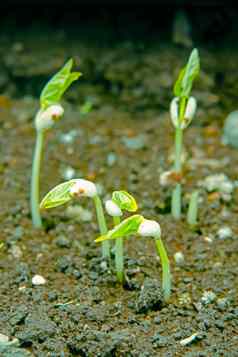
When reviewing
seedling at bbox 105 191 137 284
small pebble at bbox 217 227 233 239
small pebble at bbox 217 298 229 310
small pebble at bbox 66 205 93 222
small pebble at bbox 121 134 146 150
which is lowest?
small pebble at bbox 217 298 229 310

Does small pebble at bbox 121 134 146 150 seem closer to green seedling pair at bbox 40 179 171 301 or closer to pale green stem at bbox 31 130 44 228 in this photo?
pale green stem at bbox 31 130 44 228

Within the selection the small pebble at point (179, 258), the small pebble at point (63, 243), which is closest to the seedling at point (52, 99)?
the small pebble at point (63, 243)

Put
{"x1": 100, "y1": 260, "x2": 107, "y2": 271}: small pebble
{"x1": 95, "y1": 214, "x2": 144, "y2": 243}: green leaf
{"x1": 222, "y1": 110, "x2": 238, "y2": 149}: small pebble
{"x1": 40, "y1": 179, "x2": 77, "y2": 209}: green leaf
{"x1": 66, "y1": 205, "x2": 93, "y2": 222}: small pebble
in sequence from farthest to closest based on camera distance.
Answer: {"x1": 222, "y1": 110, "x2": 238, "y2": 149}: small pebble, {"x1": 66, "y1": 205, "x2": 93, "y2": 222}: small pebble, {"x1": 100, "y1": 260, "x2": 107, "y2": 271}: small pebble, {"x1": 40, "y1": 179, "x2": 77, "y2": 209}: green leaf, {"x1": 95, "y1": 214, "x2": 144, "y2": 243}: green leaf

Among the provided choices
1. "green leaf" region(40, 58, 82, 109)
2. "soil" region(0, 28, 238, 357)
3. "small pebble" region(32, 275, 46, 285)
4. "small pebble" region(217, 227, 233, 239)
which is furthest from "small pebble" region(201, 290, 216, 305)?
"green leaf" region(40, 58, 82, 109)

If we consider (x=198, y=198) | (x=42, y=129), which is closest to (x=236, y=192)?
(x=198, y=198)

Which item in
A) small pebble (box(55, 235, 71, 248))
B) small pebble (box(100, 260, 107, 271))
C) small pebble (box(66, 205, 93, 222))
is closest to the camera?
small pebble (box(100, 260, 107, 271))

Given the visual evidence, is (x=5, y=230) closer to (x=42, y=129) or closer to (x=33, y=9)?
(x=42, y=129)

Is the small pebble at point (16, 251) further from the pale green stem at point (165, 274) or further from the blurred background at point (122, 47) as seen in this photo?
the blurred background at point (122, 47)
